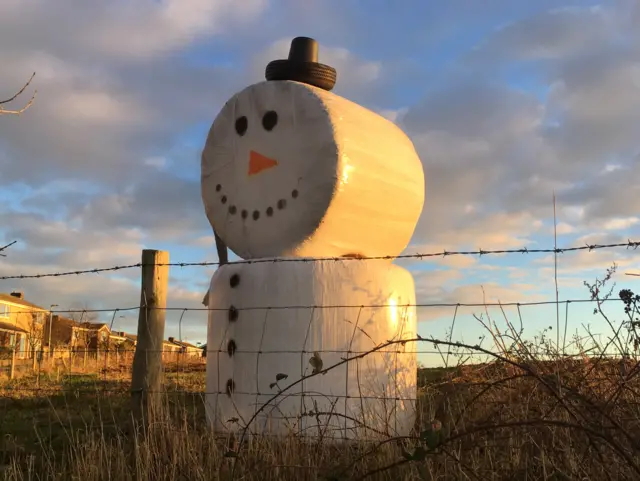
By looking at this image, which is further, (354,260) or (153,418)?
(354,260)

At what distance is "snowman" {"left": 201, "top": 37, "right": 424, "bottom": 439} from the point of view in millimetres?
4941

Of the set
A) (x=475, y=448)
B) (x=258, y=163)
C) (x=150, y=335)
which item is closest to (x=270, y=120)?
(x=258, y=163)

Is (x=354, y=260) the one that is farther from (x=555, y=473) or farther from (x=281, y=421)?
(x=555, y=473)

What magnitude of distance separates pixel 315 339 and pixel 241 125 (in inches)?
81.1

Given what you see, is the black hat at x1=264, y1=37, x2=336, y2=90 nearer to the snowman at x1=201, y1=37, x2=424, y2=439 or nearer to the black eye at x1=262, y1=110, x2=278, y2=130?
the snowman at x1=201, y1=37, x2=424, y2=439

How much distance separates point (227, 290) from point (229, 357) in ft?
1.76

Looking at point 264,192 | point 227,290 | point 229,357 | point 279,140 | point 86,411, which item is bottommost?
point 86,411

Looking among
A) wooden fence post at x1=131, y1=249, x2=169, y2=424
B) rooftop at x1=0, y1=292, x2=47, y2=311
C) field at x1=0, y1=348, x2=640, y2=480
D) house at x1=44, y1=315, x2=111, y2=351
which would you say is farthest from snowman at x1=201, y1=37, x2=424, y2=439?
rooftop at x1=0, y1=292, x2=47, y2=311

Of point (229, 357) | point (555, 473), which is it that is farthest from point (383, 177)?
point (555, 473)

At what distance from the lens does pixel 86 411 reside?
770cm

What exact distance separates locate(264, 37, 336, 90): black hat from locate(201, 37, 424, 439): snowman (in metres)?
0.02

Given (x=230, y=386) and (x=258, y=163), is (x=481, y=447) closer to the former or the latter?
(x=230, y=386)

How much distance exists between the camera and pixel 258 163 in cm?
561

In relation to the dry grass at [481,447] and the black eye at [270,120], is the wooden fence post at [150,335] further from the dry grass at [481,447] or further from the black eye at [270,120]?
the black eye at [270,120]
